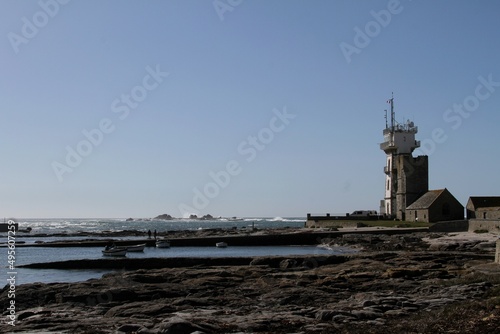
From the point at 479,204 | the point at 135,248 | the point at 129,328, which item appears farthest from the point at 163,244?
the point at 129,328

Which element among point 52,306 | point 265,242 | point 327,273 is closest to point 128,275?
point 52,306

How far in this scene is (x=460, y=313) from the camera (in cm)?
1672

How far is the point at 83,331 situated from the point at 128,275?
37.0ft

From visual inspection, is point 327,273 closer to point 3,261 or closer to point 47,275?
point 47,275

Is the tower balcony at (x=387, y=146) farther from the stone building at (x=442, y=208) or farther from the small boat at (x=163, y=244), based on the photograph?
the small boat at (x=163, y=244)

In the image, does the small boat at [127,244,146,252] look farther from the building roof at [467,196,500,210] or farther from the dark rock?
the dark rock

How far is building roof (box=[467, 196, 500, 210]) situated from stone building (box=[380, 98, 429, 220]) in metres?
9.19

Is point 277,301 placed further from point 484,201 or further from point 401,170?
point 401,170

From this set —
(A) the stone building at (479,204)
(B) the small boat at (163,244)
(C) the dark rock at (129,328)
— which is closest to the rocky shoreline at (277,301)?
(C) the dark rock at (129,328)

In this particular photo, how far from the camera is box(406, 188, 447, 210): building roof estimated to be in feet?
232

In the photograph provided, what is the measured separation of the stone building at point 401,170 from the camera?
76625 mm

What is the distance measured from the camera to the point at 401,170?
255 feet

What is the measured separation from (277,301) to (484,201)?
53.7 metres

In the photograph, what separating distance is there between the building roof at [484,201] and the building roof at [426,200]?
374cm
